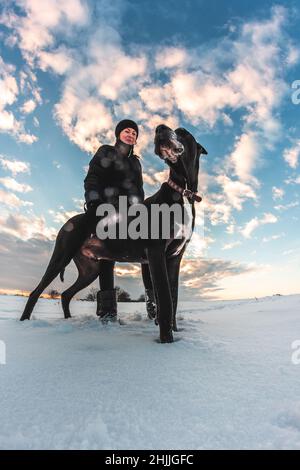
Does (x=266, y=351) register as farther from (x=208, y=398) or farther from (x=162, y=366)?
(x=208, y=398)

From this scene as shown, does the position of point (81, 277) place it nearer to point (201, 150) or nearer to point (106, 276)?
point (106, 276)

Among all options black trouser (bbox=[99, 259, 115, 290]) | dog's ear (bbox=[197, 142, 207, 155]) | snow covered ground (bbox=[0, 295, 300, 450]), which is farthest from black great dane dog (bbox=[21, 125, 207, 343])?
snow covered ground (bbox=[0, 295, 300, 450])

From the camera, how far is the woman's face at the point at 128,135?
12.3 ft

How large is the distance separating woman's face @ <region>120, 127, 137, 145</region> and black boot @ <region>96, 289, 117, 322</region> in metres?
1.99

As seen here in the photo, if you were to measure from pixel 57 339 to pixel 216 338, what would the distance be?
130 centimetres

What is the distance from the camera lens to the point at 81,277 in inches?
166

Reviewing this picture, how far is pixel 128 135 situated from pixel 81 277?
2.05 meters

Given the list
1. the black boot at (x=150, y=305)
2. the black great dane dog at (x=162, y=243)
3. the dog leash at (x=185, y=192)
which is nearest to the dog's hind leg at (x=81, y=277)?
the black great dane dog at (x=162, y=243)

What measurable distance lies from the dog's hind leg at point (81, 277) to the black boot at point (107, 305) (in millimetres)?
303

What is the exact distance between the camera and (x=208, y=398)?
4.02 feet

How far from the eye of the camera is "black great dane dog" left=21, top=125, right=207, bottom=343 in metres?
2.56

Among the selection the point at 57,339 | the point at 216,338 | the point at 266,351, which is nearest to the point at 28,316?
the point at 57,339

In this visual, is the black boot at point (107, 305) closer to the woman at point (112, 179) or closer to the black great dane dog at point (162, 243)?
the woman at point (112, 179)
